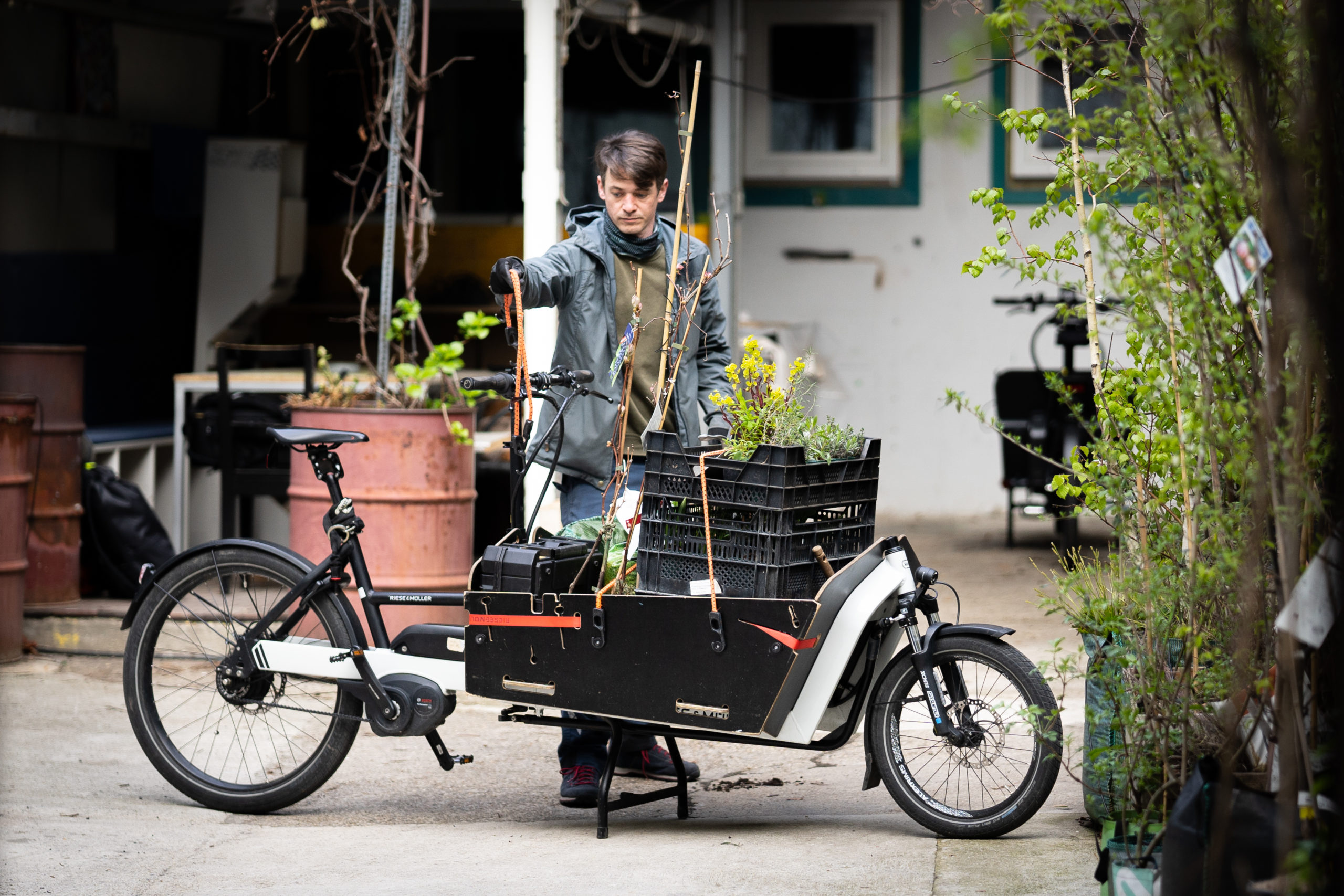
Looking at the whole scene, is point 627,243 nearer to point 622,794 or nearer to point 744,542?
point 744,542

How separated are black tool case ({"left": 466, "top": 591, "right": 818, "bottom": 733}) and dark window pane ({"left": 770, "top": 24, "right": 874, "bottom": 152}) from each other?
252 inches

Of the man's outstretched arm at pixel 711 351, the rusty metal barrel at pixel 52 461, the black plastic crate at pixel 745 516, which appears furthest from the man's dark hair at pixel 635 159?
the rusty metal barrel at pixel 52 461

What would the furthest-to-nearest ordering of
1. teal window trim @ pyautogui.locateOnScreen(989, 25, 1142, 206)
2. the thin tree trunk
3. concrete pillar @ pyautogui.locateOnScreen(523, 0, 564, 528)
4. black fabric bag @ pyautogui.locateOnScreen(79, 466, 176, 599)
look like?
teal window trim @ pyautogui.locateOnScreen(989, 25, 1142, 206) < black fabric bag @ pyautogui.locateOnScreen(79, 466, 176, 599) < concrete pillar @ pyautogui.locateOnScreen(523, 0, 564, 528) < the thin tree trunk

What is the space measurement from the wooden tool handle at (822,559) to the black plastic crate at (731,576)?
2 centimetres

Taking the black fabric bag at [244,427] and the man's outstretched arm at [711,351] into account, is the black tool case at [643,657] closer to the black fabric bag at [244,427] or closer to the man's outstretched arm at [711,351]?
the man's outstretched arm at [711,351]

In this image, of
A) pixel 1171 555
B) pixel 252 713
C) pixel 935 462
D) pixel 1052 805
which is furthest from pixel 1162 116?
pixel 935 462

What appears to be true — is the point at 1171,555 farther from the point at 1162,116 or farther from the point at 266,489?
the point at 266,489

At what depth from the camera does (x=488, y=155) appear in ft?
34.2

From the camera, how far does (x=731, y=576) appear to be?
11.9 ft

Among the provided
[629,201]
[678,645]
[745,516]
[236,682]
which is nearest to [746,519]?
[745,516]

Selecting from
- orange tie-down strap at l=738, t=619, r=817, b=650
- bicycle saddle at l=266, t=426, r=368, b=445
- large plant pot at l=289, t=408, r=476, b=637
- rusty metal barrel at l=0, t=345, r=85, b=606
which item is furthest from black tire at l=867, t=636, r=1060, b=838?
rusty metal barrel at l=0, t=345, r=85, b=606

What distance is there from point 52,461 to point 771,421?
412 centimetres

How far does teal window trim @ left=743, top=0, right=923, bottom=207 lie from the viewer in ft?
31.2

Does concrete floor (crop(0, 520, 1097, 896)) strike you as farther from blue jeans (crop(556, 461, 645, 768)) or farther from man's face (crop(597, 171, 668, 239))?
man's face (crop(597, 171, 668, 239))
